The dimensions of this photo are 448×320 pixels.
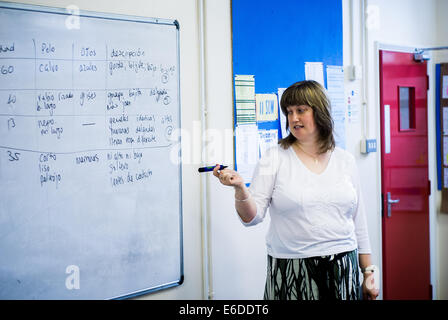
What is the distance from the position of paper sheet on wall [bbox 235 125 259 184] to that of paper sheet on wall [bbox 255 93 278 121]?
3.6 inches

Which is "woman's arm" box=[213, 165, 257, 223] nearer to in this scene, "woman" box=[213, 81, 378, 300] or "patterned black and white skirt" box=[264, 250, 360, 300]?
"woman" box=[213, 81, 378, 300]

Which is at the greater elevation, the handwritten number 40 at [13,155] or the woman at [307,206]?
the handwritten number 40 at [13,155]

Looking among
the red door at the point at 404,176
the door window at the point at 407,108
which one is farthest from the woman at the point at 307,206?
the door window at the point at 407,108

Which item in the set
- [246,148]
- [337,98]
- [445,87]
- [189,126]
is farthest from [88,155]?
[445,87]

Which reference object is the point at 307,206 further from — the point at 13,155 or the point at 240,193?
the point at 13,155

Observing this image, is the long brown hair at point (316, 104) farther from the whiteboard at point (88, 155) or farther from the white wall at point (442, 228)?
the white wall at point (442, 228)

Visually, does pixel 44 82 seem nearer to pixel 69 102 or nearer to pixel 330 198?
pixel 69 102

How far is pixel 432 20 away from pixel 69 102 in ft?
9.55

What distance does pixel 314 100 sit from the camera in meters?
1.60

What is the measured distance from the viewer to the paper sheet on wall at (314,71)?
2500mm

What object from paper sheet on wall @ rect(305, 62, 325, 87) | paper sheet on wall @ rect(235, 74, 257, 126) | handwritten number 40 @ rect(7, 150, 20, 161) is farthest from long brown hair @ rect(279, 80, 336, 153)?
handwritten number 40 @ rect(7, 150, 20, 161)

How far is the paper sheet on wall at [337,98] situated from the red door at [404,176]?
371 mm

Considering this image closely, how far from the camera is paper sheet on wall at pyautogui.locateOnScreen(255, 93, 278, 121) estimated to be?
2.30 meters
